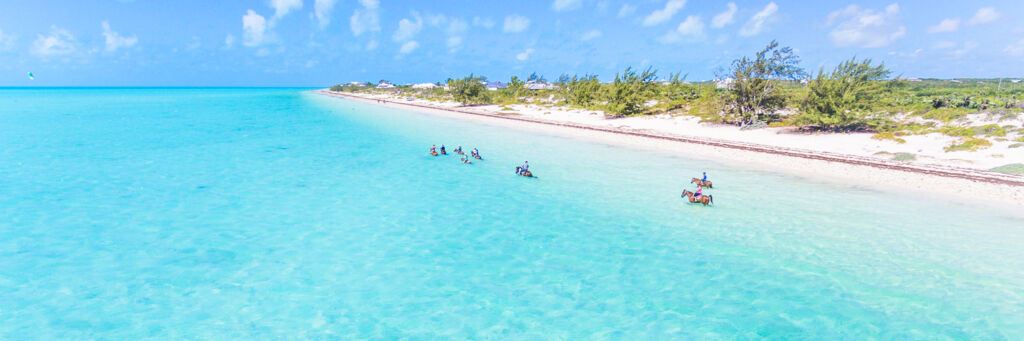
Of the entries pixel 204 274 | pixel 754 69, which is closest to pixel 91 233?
pixel 204 274

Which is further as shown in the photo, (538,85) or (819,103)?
(538,85)

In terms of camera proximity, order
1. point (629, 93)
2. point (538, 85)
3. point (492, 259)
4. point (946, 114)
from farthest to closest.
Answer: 1. point (538, 85)
2. point (629, 93)
3. point (946, 114)
4. point (492, 259)

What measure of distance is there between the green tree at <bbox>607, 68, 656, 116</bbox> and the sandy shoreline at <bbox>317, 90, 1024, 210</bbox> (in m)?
13.5

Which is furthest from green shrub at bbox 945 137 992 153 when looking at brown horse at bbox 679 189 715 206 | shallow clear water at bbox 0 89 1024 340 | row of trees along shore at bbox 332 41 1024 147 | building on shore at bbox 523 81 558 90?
building on shore at bbox 523 81 558 90

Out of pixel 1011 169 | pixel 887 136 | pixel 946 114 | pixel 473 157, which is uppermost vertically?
pixel 946 114

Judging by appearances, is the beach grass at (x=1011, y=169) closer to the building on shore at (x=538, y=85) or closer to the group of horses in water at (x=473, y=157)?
the group of horses in water at (x=473, y=157)

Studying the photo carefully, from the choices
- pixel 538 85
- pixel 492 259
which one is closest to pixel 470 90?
pixel 538 85

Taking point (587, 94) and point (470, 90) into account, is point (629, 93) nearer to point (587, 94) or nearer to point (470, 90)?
point (587, 94)

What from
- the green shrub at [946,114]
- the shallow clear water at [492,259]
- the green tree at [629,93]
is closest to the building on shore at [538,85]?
the green tree at [629,93]

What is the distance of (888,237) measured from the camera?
13906 mm

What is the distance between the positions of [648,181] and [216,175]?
2246 centimetres

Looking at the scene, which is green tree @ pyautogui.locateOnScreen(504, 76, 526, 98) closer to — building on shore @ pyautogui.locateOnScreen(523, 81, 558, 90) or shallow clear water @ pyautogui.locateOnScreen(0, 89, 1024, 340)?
building on shore @ pyautogui.locateOnScreen(523, 81, 558, 90)

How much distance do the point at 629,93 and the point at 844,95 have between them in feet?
73.7

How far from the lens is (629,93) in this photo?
5228 centimetres
